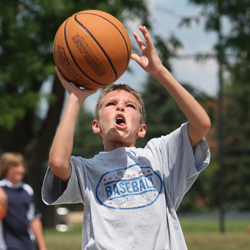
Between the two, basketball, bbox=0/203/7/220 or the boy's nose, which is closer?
the boy's nose

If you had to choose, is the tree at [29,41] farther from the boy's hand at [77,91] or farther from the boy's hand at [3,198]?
the boy's hand at [77,91]

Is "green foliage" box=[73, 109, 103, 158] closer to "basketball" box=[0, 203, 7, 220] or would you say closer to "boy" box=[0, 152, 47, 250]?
"boy" box=[0, 152, 47, 250]

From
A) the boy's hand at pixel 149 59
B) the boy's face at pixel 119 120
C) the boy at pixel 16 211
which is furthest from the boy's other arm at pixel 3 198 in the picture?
the boy's hand at pixel 149 59

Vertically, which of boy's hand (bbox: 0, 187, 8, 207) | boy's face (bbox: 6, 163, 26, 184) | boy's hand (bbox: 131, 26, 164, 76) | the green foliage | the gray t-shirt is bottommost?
the gray t-shirt

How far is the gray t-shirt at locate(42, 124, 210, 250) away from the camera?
282cm

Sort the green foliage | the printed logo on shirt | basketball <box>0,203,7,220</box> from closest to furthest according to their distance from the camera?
the printed logo on shirt
basketball <box>0,203,7,220</box>
the green foliage

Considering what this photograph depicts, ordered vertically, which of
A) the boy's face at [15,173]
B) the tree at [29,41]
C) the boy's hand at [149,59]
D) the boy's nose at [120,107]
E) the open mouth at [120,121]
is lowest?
the open mouth at [120,121]

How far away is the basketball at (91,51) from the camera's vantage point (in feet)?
10.2

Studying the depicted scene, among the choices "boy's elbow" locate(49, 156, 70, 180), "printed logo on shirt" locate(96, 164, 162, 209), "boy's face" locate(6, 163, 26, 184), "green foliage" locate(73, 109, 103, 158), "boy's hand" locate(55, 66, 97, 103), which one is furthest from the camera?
"green foliage" locate(73, 109, 103, 158)

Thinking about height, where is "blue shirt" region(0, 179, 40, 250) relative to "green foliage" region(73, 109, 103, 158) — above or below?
below

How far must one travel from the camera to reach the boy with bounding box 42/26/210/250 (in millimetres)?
2812

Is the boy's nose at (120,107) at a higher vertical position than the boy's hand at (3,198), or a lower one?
lower

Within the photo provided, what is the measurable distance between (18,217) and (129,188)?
4010 mm

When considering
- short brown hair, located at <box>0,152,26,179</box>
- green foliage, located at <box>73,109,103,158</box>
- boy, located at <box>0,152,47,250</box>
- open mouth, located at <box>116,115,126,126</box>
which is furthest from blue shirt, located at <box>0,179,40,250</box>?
green foliage, located at <box>73,109,103,158</box>
